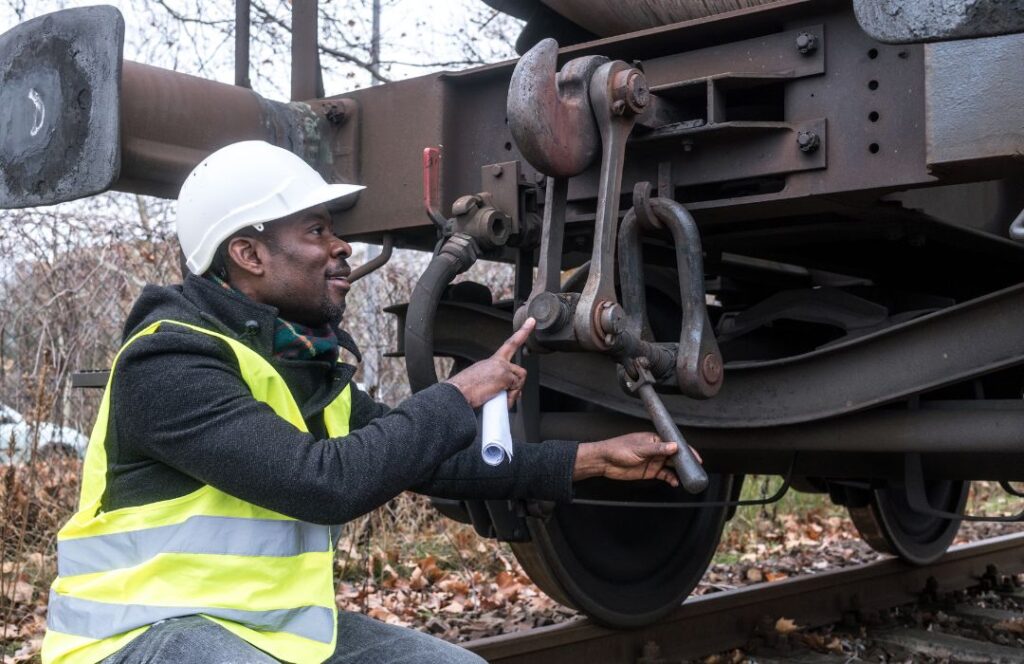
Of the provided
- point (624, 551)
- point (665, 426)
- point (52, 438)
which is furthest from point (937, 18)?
point (52, 438)

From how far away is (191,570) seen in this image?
6.63 feet

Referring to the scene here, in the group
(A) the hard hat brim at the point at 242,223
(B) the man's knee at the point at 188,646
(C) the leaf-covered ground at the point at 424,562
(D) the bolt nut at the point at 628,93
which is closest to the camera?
(B) the man's knee at the point at 188,646

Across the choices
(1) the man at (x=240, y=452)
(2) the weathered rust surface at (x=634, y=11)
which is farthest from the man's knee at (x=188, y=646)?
(2) the weathered rust surface at (x=634, y=11)

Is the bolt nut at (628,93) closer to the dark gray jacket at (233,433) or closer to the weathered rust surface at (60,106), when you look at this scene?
the dark gray jacket at (233,433)

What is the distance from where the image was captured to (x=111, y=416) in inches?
84.4

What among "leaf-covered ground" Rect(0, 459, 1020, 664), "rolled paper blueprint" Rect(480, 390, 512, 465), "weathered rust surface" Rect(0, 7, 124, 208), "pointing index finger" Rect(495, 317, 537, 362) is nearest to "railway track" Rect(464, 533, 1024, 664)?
"leaf-covered ground" Rect(0, 459, 1020, 664)

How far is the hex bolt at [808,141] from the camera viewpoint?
2562mm

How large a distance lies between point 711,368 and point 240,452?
1.05 m

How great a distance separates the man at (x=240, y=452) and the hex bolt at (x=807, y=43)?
93 centimetres

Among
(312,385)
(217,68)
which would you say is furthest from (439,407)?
(217,68)

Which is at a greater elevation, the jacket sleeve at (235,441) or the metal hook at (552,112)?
the metal hook at (552,112)

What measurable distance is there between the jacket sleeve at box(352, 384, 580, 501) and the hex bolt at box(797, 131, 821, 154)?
83 centimetres

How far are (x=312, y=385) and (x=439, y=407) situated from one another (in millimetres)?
337

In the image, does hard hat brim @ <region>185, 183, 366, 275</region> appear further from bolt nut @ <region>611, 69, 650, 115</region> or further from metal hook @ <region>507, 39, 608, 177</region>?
bolt nut @ <region>611, 69, 650, 115</region>
